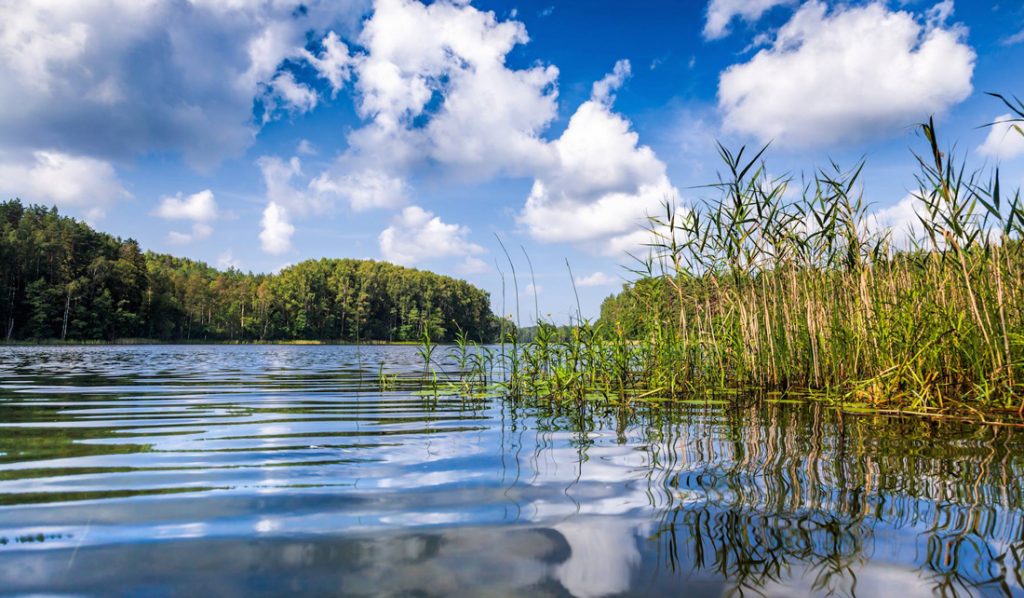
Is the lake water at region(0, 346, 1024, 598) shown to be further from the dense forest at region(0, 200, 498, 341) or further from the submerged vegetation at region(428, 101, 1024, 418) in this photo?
the dense forest at region(0, 200, 498, 341)

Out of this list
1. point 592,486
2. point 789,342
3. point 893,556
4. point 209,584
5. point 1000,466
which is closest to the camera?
point 209,584

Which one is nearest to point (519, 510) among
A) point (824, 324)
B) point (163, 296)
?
point (824, 324)

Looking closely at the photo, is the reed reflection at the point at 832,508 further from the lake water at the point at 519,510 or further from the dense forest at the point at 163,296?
the dense forest at the point at 163,296

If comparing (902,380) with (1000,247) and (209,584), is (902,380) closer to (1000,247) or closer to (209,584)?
(1000,247)

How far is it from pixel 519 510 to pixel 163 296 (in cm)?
9003

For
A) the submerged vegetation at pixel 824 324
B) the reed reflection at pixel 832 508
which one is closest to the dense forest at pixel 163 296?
the submerged vegetation at pixel 824 324

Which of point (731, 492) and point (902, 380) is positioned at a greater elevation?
point (902, 380)

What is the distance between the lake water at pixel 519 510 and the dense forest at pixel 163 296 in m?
30.0

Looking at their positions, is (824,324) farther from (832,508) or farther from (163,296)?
(163,296)

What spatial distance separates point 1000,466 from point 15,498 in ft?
18.3

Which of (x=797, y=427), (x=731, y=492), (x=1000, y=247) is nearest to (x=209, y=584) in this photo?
(x=731, y=492)

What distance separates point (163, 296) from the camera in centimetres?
7781

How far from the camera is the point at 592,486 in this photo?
3.10 meters

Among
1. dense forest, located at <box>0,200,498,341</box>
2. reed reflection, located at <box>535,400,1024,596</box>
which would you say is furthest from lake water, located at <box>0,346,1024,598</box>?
dense forest, located at <box>0,200,498,341</box>
